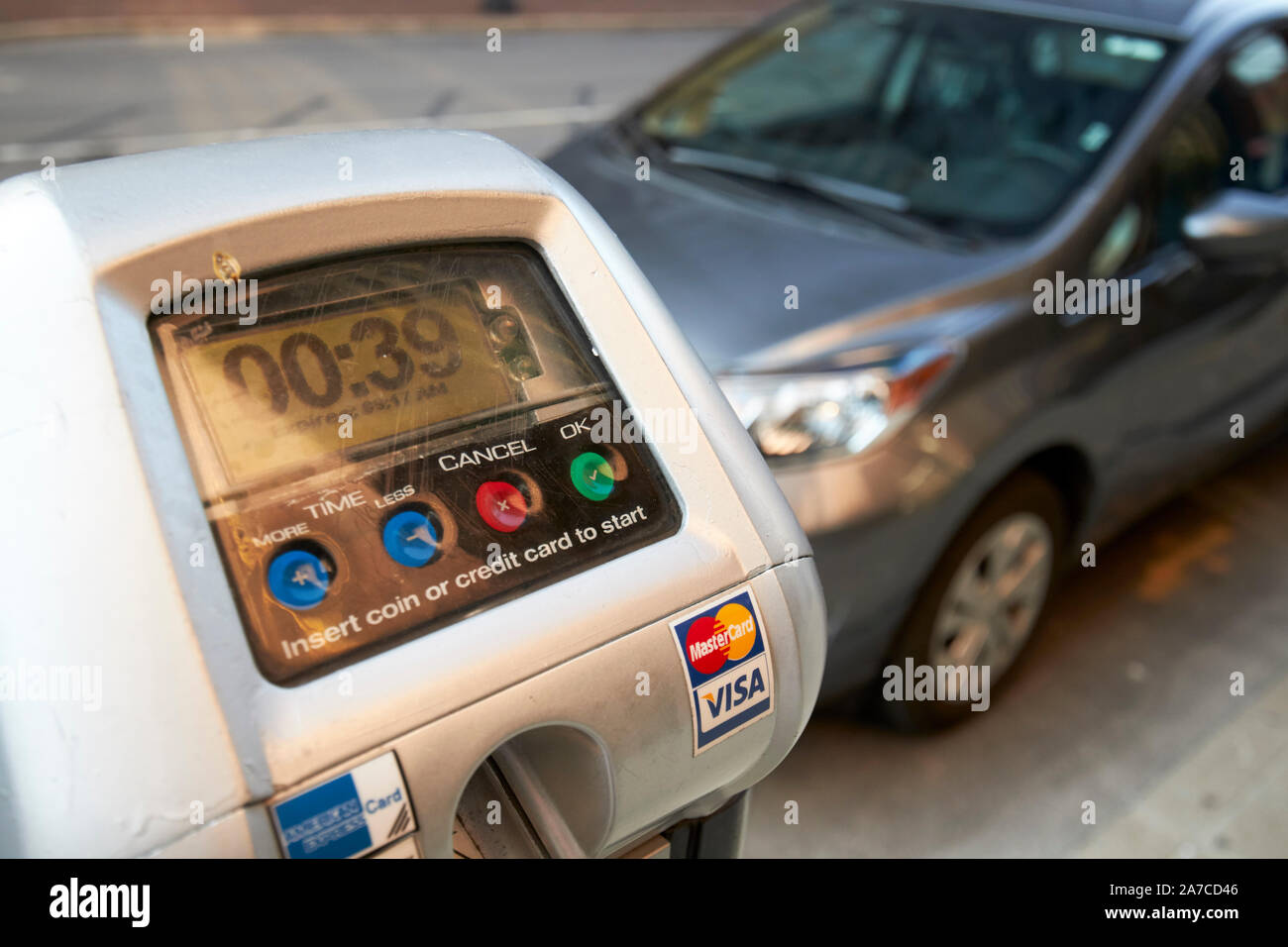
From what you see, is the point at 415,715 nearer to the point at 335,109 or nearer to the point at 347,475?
the point at 347,475

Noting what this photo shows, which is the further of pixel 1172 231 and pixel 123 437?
pixel 1172 231

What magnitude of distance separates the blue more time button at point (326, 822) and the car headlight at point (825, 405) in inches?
70.0

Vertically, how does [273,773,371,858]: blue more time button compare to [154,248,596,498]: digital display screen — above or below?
below

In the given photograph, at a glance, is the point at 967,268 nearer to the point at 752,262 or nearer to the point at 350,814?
the point at 752,262

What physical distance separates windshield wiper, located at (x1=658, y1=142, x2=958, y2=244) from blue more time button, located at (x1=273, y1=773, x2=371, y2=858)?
2429 millimetres

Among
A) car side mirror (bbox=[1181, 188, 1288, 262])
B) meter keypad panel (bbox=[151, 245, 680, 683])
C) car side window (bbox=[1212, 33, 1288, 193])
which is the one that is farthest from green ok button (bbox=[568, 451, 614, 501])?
car side window (bbox=[1212, 33, 1288, 193])

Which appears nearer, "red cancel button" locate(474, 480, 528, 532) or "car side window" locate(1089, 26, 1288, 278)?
"red cancel button" locate(474, 480, 528, 532)

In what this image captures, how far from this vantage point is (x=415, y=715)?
792 millimetres

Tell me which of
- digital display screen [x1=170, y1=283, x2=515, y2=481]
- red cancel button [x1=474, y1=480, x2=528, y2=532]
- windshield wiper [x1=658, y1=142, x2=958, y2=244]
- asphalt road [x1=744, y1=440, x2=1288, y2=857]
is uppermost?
windshield wiper [x1=658, y1=142, x2=958, y2=244]

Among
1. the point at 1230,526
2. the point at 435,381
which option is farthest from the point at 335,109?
the point at 435,381

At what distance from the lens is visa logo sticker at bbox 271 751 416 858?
2.45ft

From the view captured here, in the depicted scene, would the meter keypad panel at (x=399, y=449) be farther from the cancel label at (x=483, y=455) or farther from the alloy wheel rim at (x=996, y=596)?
the alloy wheel rim at (x=996, y=596)

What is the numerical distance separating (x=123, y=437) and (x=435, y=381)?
246 millimetres

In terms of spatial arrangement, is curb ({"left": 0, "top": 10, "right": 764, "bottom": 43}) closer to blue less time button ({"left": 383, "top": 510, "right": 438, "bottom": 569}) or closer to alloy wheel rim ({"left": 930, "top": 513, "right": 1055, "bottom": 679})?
alloy wheel rim ({"left": 930, "top": 513, "right": 1055, "bottom": 679})
